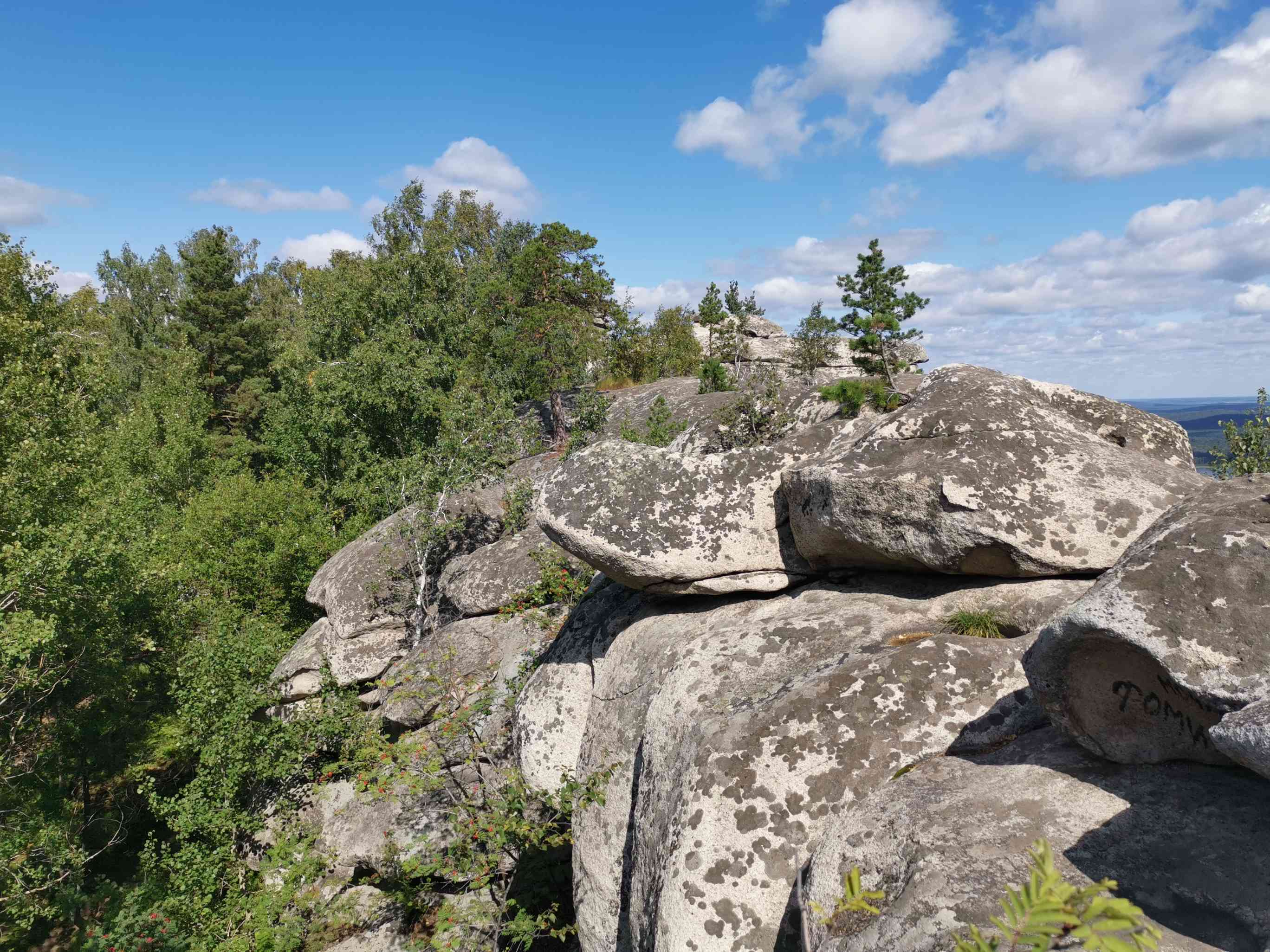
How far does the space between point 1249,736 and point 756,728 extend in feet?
12.8

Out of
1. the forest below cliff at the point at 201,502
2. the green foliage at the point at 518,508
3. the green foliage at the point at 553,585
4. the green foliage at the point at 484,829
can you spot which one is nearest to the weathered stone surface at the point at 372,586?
the forest below cliff at the point at 201,502

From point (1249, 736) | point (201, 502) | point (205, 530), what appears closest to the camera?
point (1249, 736)

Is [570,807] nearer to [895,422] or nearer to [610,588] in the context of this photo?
[610,588]

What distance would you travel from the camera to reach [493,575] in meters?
17.6

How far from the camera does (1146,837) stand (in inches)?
157

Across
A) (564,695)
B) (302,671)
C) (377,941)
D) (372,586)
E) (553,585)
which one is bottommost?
(377,941)

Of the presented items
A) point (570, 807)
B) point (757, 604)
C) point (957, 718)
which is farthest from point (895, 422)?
point (570, 807)

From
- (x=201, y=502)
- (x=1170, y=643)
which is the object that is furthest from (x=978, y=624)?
(x=201, y=502)

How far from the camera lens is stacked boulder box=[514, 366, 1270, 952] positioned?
407 cm

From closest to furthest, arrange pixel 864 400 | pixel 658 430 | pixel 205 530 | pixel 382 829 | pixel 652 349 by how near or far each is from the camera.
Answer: pixel 864 400, pixel 382 829, pixel 658 430, pixel 205 530, pixel 652 349

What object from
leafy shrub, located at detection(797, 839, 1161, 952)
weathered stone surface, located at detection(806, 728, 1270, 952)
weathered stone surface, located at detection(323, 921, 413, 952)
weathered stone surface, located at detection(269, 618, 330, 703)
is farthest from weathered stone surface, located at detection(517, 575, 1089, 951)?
weathered stone surface, located at detection(269, 618, 330, 703)

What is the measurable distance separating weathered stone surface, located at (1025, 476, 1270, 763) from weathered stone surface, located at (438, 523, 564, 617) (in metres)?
12.9

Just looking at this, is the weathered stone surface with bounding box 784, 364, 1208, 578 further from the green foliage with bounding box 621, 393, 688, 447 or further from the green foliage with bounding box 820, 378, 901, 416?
the green foliage with bounding box 621, 393, 688, 447

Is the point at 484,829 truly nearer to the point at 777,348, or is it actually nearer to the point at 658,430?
the point at 658,430
